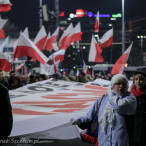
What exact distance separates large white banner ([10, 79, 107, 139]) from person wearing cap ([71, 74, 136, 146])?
3.89ft

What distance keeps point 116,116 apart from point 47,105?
4288 millimetres

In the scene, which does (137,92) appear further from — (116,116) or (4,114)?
(4,114)

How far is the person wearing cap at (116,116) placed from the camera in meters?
3.53

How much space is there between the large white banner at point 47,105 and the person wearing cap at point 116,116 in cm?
118

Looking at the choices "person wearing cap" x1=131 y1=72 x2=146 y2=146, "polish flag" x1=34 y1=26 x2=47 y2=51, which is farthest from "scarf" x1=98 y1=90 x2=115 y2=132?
"polish flag" x1=34 y1=26 x2=47 y2=51

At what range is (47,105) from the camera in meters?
7.75

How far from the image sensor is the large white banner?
16.0 ft

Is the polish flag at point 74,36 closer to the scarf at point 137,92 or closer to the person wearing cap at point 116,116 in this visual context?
the scarf at point 137,92

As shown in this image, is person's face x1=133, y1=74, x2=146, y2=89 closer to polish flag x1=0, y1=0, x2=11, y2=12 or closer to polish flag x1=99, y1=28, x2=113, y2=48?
polish flag x1=0, y1=0, x2=11, y2=12

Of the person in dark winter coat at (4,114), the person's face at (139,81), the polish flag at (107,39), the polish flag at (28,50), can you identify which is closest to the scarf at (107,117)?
the person in dark winter coat at (4,114)

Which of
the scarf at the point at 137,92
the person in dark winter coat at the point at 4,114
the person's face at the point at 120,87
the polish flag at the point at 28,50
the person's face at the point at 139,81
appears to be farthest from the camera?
the polish flag at the point at 28,50

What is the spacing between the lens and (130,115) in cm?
365

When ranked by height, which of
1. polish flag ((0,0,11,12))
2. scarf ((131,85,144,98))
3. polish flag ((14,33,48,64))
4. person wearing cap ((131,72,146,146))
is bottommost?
person wearing cap ((131,72,146,146))

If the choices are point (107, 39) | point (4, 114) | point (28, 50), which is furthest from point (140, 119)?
point (107, 39)
